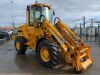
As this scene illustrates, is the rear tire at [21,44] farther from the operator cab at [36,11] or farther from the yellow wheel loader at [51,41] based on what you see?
the operator cab at [36,11]

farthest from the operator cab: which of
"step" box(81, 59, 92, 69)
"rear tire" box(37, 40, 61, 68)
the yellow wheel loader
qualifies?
"step" box(81, 59, 92, 69)

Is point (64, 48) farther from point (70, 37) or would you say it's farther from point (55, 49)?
point (70, 37)

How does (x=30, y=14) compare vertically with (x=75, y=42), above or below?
above

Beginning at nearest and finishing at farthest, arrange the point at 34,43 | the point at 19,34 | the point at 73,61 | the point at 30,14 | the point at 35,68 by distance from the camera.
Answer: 1. the point at 73,61
2. the point at 35,68
3. the point at 34,43
4. the point at 30,14
5. the point at 19,34

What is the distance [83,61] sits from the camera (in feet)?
42.5

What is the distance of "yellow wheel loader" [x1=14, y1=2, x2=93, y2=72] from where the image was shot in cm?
1216

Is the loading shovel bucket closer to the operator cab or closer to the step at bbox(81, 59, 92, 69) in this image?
the step at bbox(81, 59, 92, 69)

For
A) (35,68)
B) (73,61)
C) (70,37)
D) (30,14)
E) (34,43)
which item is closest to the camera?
(73,61)

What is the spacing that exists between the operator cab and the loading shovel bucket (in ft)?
13.0

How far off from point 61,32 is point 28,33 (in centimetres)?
305

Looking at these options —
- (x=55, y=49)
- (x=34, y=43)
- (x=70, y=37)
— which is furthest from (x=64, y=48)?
(x=34, y=43)

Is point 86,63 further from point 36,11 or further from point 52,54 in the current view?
point 36,11

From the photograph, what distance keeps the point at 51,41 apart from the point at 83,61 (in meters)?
1.93

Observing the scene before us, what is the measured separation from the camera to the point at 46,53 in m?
13.0
